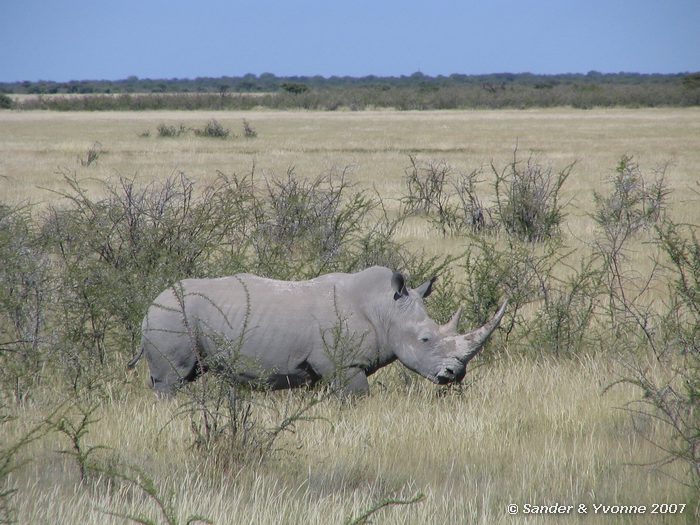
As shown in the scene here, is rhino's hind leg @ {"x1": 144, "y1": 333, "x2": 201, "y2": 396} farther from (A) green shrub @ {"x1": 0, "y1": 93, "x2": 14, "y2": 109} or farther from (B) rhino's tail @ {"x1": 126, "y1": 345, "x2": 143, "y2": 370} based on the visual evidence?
(A) green shrub @ {"x1": 0, "y1": 93, "x2": 14, "y2": 109}

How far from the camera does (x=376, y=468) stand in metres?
5.39

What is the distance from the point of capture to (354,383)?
6535 mm

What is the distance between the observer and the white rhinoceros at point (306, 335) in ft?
21.1

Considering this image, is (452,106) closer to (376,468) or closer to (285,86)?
(285,86)

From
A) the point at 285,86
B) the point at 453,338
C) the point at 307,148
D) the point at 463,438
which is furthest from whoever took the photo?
the point at 285,86

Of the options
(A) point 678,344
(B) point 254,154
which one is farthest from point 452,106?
(A) point 678,344

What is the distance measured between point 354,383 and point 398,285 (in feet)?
2.38

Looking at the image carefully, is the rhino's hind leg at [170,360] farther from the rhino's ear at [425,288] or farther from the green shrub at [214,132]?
the green shrub at [214,132]

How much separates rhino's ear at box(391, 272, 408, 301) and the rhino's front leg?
569mm

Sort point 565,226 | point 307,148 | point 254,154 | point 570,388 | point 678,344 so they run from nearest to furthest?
point 570,388 → point 678,344 → point 565,226 → point 254,154 → point 307,148

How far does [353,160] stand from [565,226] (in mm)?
14592

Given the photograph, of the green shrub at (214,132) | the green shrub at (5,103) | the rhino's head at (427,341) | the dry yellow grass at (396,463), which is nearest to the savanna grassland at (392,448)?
the dry yellow grass at (396,463)

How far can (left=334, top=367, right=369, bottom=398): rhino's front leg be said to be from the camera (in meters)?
6.42

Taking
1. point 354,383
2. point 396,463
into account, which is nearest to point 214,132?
point 354,383
